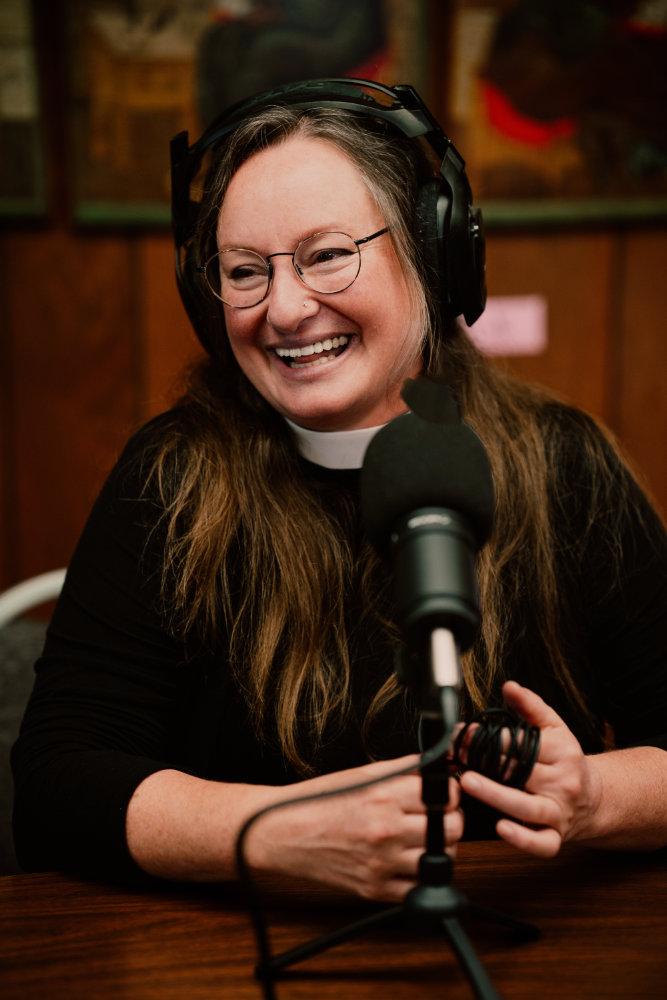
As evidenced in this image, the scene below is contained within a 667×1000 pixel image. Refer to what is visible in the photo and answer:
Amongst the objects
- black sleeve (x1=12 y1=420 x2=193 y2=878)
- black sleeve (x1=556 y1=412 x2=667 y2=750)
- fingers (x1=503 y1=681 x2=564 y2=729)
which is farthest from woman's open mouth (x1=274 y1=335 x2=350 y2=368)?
fingers (x1=503 y1=681 x2=564 y2=729)

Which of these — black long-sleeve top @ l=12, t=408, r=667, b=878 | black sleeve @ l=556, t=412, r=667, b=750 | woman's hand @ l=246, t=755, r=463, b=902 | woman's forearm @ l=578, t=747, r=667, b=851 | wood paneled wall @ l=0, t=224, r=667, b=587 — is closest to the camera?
woman's hand @ l=246, t=755, r=463, b=902

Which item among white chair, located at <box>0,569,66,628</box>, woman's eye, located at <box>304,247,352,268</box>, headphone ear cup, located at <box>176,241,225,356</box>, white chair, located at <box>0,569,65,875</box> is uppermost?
→ woman's eye, located at <box>304,247,352,268</box>

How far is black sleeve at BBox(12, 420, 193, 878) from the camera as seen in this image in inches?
35.2

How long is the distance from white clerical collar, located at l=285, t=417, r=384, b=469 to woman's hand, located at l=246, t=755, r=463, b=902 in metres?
0.48

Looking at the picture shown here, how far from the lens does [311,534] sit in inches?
45.4

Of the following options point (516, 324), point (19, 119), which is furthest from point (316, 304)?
point (19, 119)

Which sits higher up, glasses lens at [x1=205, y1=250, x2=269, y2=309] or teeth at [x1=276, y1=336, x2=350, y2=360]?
glasses lens at [x1=205, y1=250, x2=269, y2=309]

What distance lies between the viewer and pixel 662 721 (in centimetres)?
110

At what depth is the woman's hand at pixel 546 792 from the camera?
2.48 ft

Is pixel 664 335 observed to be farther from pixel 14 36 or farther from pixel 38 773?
pixel 38 773

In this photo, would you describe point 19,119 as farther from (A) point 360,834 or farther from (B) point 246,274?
(A) point 360,834

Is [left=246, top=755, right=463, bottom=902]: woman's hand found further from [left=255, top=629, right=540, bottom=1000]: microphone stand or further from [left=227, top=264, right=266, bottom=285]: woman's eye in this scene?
[left=227, top=264, right=266, bottom=285]: woman's eye

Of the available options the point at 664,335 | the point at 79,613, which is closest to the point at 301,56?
the point at 664,335

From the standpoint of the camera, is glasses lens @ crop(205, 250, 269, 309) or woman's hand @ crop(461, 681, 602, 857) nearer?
woman's hand @ crop(461, 681, 602, 857)
